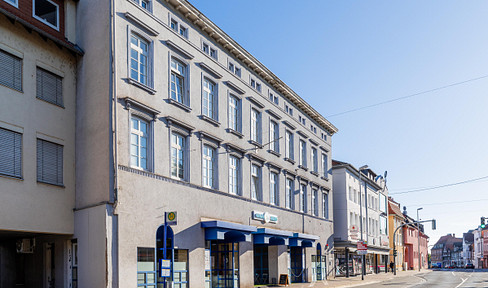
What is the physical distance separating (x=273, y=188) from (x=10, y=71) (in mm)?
18884

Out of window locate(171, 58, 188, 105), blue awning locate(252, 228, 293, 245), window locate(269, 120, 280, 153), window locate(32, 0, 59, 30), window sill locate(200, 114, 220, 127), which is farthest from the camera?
window locate(269, 120, 280, 153)

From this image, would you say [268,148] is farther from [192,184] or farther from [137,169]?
[137,169]

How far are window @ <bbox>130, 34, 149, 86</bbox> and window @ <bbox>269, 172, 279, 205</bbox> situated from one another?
43.7 ft

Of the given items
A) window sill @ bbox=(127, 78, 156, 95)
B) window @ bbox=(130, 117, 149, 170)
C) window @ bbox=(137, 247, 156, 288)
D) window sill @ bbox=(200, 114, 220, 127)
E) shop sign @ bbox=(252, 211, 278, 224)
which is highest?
window sill @ bbox=(127, 78, 156, 95)

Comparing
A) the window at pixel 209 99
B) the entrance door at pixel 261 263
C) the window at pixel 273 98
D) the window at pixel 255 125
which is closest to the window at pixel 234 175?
the window at pixel 209 99

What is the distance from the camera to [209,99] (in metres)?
27.1

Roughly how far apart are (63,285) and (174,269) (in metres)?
4.57

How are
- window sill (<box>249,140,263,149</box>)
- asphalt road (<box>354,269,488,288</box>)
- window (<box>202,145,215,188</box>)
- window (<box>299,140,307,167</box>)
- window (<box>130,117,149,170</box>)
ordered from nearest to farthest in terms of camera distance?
window (<box>130,117,149,170</box>), window (<box>202,145,215,188</box>), window sill (<box>249,140,263,149</box>), asphalt road (<box>354,269,488,288</box>), window (<box>299,140,307,167</box>)

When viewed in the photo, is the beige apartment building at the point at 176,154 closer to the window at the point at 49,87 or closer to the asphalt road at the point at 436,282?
the window at the point at 49,87

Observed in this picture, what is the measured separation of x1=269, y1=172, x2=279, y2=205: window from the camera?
33197 mm

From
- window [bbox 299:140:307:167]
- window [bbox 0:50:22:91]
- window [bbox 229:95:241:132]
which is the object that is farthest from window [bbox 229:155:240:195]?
window [bbox 0:50:22:91]

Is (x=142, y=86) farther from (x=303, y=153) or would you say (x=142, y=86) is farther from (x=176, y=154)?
(x=303, y=153)

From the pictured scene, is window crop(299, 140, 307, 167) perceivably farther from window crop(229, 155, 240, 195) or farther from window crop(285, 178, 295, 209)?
window crop(229, 155, 240, 195)

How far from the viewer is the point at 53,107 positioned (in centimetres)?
2005
